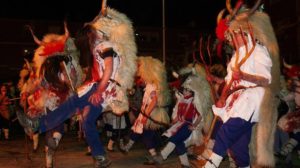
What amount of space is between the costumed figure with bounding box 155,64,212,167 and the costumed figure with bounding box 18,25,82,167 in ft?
5.85

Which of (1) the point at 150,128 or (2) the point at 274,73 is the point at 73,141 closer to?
(1) the point at 150,128

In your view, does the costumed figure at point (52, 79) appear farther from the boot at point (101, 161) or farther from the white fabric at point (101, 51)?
the boot at point (101, 161)

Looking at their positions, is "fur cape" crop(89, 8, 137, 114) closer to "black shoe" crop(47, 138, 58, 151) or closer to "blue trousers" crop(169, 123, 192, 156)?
"blue trousers" crop(169, 123, 192, 156)

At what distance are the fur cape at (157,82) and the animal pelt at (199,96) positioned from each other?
0.71m

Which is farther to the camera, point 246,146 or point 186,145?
point 186,145

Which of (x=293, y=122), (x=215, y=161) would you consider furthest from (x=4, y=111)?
(x=215, y=161)

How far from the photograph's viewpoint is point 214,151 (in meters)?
4.87

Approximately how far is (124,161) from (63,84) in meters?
2.36

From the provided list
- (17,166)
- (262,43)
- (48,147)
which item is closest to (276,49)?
(262,43)

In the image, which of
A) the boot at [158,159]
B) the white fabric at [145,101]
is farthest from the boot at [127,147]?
the boot at [158,159]

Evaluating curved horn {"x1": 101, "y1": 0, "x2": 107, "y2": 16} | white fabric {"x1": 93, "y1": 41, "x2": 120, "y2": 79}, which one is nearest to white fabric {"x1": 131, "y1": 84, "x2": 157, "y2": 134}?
white fabric {"x1": 93, "y1": 41, "x2": 120, "y2": 79}

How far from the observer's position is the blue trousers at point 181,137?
7.70 m

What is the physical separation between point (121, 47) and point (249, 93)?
7.49 ft

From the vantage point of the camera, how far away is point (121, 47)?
260 inches
